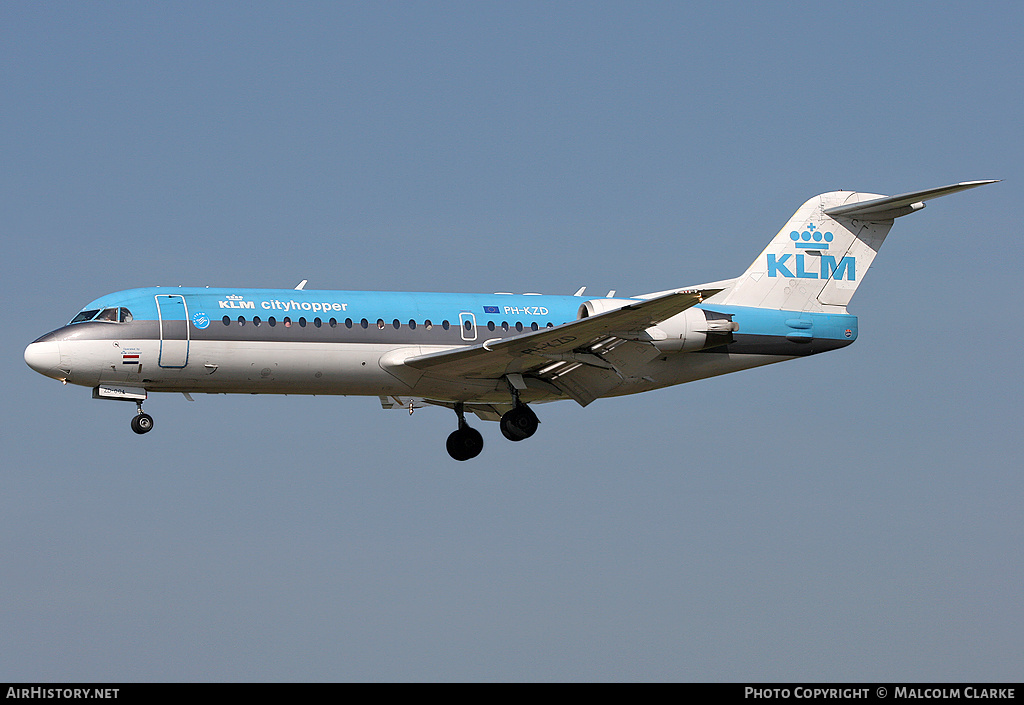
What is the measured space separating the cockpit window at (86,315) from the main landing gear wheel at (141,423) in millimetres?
2244

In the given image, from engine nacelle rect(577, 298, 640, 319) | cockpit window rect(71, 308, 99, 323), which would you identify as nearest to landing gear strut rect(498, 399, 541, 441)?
engine nacelle rect(577, 298, 640, 319)

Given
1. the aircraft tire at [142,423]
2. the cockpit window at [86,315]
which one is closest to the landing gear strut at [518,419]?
the aircraft tire at [142,423]

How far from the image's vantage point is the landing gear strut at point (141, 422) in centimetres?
3019

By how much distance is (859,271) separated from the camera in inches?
1391

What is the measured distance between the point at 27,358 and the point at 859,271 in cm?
1924

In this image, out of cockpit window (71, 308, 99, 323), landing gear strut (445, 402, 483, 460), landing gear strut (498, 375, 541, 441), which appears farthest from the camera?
landing gear strut (445, 402, 483, 460)

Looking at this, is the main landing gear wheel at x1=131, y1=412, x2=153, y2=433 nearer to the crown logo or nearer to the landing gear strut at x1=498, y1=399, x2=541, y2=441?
the landing gear strut at x1=498, y1=399, x2=541, y2=441

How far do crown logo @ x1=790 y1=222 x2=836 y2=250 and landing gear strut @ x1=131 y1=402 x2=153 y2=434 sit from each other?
15788 millimetres

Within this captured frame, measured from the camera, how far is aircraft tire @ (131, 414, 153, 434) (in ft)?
99.0

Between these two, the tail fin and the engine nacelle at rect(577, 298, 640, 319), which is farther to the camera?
the tail fin

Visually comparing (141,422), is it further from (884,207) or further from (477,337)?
(884,207)
